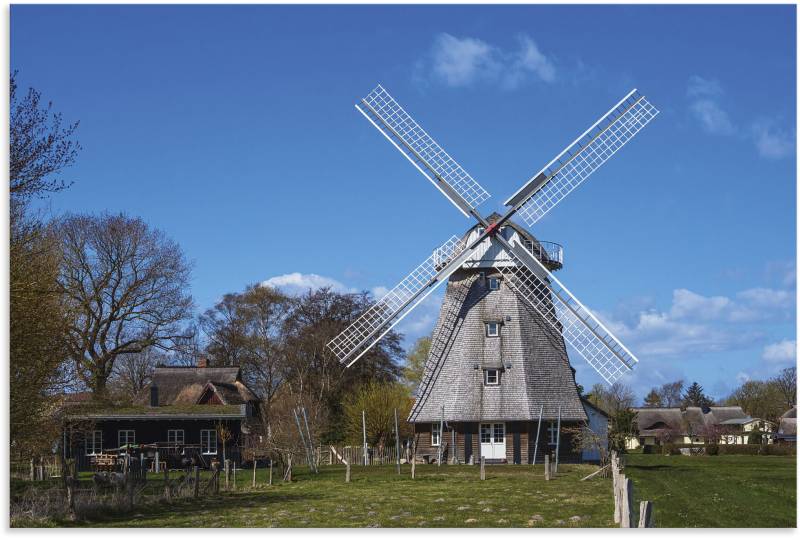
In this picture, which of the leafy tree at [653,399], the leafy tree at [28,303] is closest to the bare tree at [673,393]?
the leafy tree at [653,399]

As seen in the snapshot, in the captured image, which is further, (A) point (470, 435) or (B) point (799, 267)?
(A) point (470, 435)

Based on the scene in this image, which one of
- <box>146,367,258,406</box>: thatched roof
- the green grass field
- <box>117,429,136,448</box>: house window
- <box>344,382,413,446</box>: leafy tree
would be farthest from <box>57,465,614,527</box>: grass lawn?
<box>146,367,258,406</box>: thatched roof

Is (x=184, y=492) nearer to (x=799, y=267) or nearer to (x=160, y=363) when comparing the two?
(x=799, y=267)

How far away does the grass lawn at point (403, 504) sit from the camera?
16.6 meters

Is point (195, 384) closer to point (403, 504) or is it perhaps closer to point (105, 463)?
point (105, 463)

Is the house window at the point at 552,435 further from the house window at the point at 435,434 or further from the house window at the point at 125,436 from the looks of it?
the house window at the point at 125,436

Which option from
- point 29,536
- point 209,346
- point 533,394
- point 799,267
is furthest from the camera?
point 209,346

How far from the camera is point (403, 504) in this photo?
1983cm

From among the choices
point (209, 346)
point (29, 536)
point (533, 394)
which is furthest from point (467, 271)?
point (209, 346)

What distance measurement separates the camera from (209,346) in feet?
193

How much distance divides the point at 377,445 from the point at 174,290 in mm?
10215

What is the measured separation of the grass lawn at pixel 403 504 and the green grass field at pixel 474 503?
0.02 m

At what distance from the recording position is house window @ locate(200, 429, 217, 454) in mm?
40125

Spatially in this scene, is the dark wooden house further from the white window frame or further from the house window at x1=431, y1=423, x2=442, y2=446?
the white window frame
